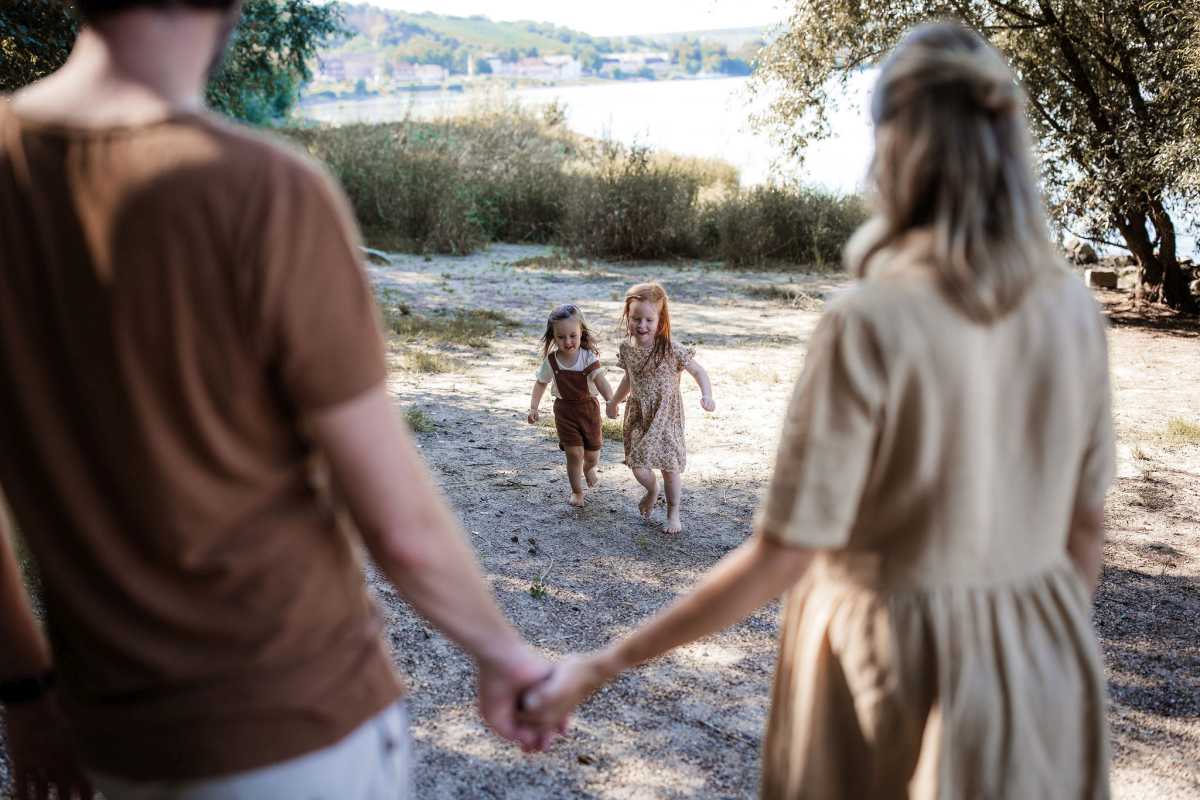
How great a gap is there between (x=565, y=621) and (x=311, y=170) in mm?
3503

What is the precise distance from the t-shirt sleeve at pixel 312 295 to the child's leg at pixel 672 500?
4.23 metres

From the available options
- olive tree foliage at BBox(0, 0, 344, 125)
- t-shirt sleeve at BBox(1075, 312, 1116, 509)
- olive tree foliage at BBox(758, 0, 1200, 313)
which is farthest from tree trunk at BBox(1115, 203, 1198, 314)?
t-shirt sleeve at BBox(1075, 312, 1116, 509)

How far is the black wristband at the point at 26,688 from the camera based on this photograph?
143cm

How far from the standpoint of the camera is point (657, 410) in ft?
17.3

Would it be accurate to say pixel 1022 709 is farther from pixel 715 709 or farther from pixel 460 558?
pixel 715 709

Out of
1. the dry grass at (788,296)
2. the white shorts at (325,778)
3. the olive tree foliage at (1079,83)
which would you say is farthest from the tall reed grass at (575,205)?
the white shorts at (325,778)

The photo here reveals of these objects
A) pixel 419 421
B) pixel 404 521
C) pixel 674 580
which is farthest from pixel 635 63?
pixel 404 521

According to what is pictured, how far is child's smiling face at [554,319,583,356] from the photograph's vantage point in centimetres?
533

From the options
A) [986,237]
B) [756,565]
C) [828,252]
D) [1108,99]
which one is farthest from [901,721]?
[828,252]

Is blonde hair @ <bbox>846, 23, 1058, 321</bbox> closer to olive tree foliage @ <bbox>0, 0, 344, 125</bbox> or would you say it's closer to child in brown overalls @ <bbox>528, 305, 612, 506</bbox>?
child in brown overalls @ <bbox>528, 305, 612, 506</bbox>

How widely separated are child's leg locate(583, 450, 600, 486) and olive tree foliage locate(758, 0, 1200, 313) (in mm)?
6214

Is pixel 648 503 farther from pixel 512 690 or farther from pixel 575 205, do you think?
pixel 575 205

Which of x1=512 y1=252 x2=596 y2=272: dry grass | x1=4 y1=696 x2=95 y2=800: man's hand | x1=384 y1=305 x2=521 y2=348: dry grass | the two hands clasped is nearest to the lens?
x1=4 y1=696 x2=95 y2=800: man's hand

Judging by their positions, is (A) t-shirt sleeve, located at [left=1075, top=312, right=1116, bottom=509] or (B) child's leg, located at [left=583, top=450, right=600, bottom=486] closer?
(A) t-shirt sleeve, located at [left=1075, top=312, right=1116, bottom=509]
